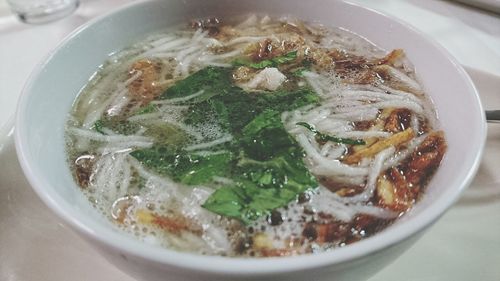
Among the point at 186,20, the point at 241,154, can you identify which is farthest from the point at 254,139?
the point at 186,20

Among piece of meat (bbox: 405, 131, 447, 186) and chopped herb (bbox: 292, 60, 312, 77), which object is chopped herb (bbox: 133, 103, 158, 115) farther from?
piece of meat (bbox: 405, 131, 447, 186)

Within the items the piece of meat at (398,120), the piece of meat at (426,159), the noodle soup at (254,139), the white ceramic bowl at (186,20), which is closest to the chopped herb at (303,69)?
the noodle soup at (254,139)

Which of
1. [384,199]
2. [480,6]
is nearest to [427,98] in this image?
[384,199]

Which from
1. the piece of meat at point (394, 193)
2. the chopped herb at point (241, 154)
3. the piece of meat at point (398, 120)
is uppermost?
the piece of meat at point (398, 120)

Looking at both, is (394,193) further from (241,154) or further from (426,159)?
(241,154)

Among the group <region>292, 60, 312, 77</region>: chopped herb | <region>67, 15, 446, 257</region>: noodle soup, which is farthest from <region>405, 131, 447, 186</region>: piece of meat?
<region>292, 60, 312, 77</region>: chopped herb

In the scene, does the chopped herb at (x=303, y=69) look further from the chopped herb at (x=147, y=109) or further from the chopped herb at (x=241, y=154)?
the chopped herb at (x=147, y=109)

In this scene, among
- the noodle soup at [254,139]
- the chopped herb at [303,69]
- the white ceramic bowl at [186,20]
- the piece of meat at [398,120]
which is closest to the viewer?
the white ceramic bowl at [186,20]
